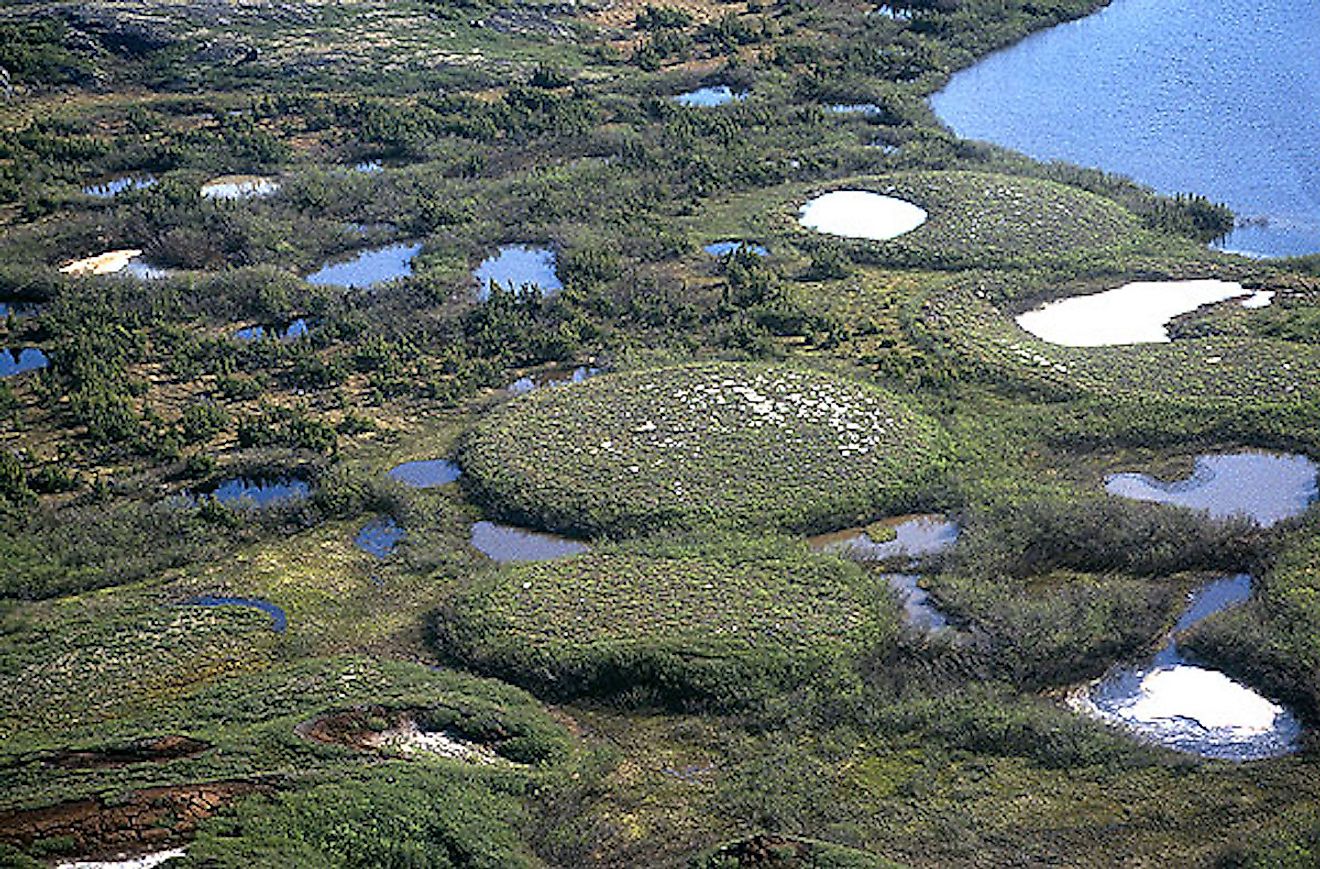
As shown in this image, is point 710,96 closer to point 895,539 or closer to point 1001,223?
point 1001,223

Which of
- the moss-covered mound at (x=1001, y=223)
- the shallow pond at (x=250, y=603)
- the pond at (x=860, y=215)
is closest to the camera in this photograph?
the shallow pond at (x=250, y=603)

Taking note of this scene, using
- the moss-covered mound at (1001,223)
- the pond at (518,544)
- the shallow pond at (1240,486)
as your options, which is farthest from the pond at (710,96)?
the pond at (518,544)

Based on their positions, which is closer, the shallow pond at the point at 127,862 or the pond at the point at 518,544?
the shallow pond at the point at 127,862

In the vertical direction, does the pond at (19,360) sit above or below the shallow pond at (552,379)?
below

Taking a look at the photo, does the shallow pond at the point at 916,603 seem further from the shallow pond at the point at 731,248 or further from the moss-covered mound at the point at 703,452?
the shallow pond at the point at 731,248

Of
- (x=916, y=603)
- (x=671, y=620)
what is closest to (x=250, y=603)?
(x=671, y=620)

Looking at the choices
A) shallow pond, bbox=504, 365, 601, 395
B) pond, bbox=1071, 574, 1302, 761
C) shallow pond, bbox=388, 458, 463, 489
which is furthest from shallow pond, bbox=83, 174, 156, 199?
pond, bbox=1071, 574, 1302, 761
